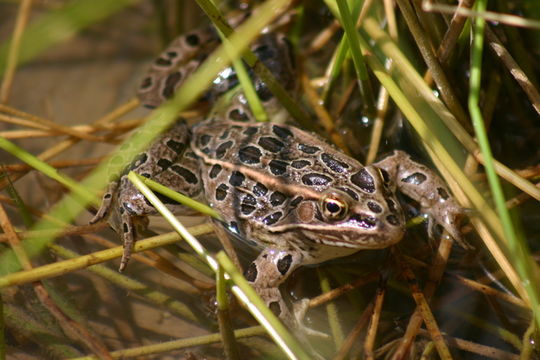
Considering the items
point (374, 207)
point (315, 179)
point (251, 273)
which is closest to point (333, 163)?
point (315, 179)

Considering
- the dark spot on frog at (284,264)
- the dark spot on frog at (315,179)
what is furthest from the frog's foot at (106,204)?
the dark spot on frog at (315,179)

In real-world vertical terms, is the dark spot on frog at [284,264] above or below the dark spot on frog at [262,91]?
below

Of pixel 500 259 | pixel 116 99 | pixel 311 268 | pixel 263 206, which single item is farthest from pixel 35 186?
pixel 500 259

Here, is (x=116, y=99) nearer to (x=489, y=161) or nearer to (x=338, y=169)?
(x=338, y=169)

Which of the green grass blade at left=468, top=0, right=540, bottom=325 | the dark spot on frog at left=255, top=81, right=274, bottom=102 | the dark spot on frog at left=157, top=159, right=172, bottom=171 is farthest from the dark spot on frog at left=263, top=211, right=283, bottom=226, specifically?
the green grass blade at left=468, top=0, right=540, bottom=325

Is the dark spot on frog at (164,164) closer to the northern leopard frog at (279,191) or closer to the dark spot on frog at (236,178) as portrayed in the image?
the northern leopard frog at (279,191)

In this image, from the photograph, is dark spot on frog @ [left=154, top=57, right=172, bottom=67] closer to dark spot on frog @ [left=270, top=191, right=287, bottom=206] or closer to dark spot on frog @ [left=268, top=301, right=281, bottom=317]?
dark spot on frog @ [left=270, top=191, right=287, bottom=206]
